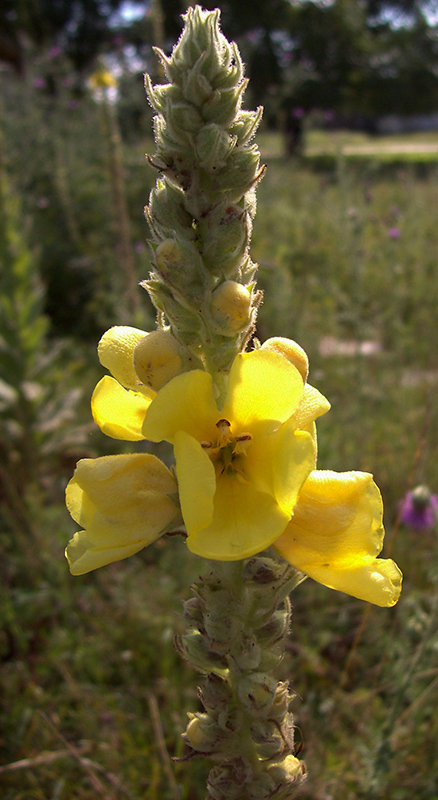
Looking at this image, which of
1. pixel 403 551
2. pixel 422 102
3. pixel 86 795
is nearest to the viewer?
pixel 86 795

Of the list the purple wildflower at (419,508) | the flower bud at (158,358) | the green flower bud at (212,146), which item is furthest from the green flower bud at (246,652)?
the purple wildflower at (419,508)

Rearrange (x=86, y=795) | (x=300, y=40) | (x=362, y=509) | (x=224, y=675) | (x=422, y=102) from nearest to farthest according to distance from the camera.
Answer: (x=362, y=509) < (x=224, y=675) < (x=86, y=795) < (x=300, y=40) < (x=422, y=102)

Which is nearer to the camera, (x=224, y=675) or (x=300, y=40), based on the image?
(x=224, y=675)

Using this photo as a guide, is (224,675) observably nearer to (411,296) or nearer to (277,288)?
(277,288)

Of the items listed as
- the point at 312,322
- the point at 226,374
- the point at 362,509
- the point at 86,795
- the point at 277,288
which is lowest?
the point at 86,795

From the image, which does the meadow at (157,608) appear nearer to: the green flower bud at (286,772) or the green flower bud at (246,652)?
the green flower bud at (246,652)

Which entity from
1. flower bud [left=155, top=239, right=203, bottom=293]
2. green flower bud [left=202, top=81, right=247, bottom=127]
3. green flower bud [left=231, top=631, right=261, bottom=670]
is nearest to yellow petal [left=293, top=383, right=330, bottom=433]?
flower bud [left=155, top=239, right=203, bottom=293]

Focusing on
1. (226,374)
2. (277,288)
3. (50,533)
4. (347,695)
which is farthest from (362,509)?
(277,288)

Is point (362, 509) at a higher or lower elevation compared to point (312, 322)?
higher
